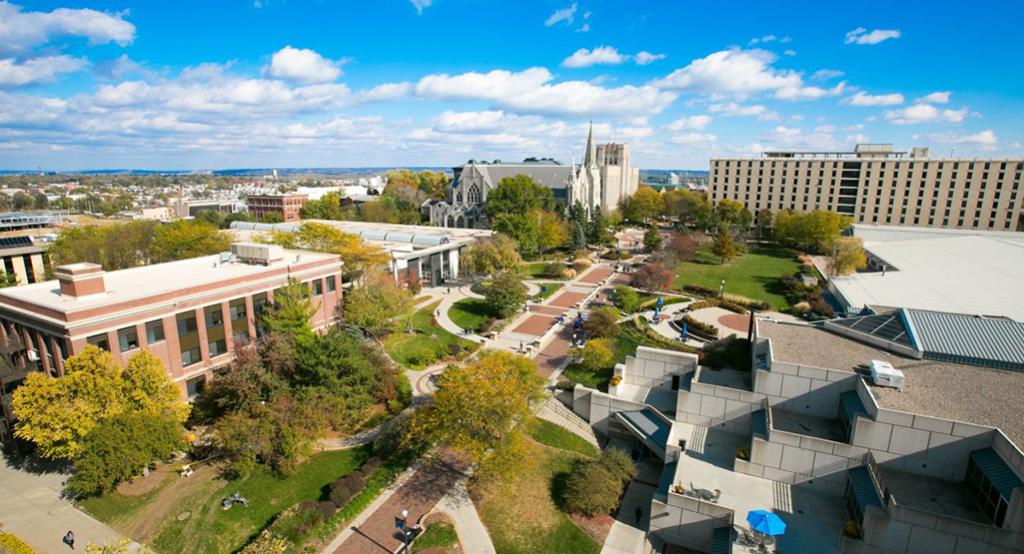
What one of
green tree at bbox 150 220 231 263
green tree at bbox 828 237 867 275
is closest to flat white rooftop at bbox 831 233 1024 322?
green tree at bbox 828 237 867 275

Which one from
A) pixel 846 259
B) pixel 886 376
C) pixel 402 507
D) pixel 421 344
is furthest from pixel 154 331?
pixel 846 259

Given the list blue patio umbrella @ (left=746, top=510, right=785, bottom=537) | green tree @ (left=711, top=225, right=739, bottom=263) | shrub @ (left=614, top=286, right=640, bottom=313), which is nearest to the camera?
blue patio umbrella @ (left=746, top=510, right=785, bottom=537)

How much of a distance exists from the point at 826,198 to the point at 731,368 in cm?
8079

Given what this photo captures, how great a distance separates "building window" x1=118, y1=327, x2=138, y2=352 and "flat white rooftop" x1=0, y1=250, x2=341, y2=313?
172 centimetres

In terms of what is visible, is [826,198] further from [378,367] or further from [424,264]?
[378,367]

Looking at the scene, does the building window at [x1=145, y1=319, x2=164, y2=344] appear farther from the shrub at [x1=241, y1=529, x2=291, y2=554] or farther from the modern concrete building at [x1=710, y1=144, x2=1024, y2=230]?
the modern concrete building at [x1=710, y1=144, x2=1024, y2=230]

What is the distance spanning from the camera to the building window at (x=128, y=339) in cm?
2697

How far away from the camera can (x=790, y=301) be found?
4984 centimetres

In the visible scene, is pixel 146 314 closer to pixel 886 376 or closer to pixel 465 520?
pixel 465 520

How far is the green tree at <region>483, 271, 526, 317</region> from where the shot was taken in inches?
1738

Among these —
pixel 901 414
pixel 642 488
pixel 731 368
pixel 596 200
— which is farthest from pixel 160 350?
pixel 596 200

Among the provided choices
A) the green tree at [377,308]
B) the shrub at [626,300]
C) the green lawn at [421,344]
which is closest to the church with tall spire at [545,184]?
the shrub at [626,300]

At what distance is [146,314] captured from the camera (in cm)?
2767

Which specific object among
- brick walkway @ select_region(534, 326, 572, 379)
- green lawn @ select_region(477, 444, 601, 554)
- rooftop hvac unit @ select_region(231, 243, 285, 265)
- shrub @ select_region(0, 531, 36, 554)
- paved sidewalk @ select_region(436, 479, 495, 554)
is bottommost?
green lawn @ select_region(477, 444, 601, 554)
